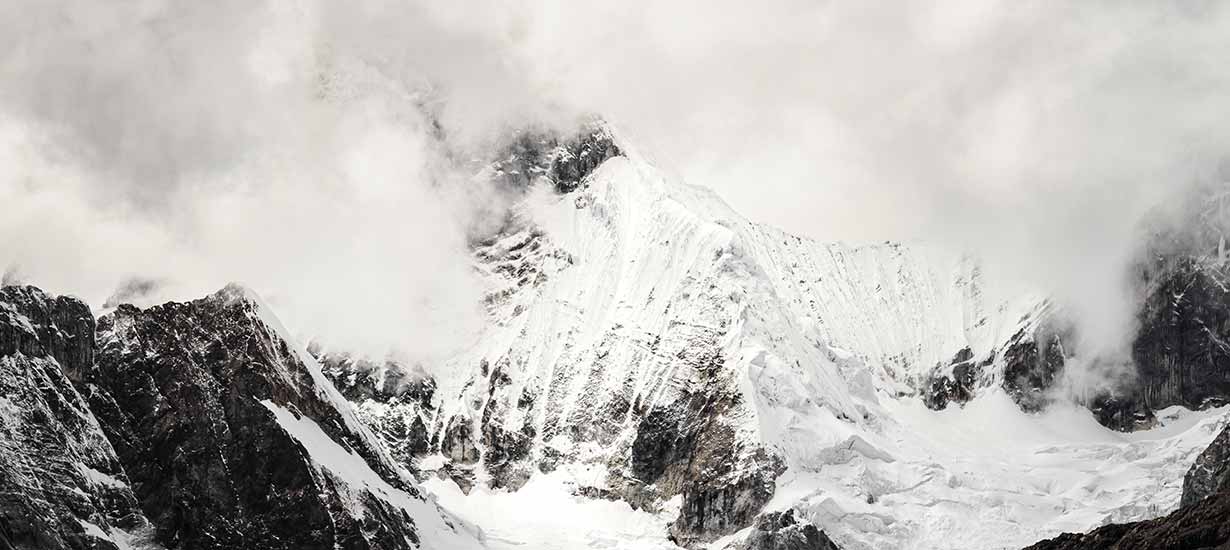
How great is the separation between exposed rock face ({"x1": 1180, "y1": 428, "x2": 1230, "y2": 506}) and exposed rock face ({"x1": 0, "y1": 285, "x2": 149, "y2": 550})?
102533mm

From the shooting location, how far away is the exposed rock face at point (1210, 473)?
18962 cm

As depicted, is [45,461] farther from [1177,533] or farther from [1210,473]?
[1210,473]

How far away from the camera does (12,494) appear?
180 metres

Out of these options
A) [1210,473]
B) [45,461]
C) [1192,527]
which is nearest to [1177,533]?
[1192,527]

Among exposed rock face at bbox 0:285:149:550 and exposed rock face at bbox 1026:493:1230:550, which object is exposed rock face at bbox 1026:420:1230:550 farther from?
exposed rock face at bbox 0:285:149:550

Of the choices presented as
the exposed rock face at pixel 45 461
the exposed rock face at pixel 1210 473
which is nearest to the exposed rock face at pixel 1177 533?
the exposed rock face at pixel 1210 473

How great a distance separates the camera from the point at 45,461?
188 meters

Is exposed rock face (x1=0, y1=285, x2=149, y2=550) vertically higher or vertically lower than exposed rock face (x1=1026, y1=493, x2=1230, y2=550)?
higher

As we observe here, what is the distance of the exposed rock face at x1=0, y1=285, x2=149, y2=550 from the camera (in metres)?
180

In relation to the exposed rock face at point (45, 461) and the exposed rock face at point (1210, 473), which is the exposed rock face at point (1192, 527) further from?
the exposed rock face at point (45, 461)

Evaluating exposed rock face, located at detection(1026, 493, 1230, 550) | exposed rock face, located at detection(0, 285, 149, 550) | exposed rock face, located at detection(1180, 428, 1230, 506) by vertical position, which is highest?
exposed rock face, located at detection(0, 285, 149, 550)

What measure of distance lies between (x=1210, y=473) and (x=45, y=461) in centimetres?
11085

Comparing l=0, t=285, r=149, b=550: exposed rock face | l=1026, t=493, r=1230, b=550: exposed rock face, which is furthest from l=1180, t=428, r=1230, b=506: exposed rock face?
l=0, t=285, r=149, b=550: exposed rock face

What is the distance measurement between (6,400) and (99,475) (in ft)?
42.5
